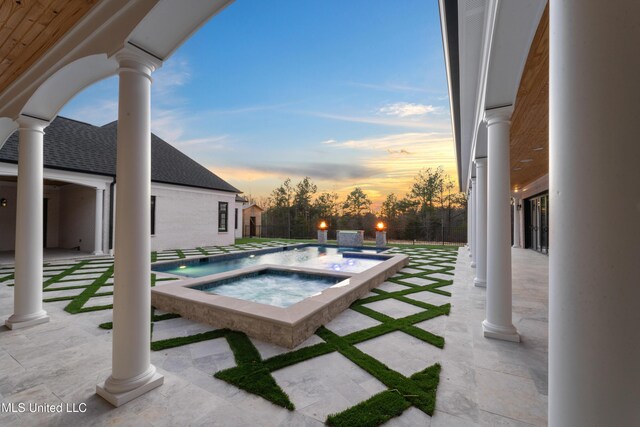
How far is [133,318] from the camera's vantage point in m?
2.44

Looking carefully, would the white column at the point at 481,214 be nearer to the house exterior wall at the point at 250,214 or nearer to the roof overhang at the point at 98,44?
the roof overhang at the point at 98,44

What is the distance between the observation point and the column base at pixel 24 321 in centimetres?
382

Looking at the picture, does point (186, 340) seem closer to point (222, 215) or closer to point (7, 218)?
point (222, 215)

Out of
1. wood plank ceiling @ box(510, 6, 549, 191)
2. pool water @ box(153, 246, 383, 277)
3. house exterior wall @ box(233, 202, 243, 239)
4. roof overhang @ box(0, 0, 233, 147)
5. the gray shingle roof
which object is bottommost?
pool water @ box(153, 246, 383, 277)

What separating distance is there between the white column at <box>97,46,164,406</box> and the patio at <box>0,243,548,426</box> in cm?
25

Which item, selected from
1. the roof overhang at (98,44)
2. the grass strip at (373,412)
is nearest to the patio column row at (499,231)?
the grass strip at (373,412)

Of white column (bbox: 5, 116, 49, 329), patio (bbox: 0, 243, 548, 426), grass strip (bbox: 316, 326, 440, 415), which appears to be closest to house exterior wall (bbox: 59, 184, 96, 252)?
patio (bbox: 0, 243, 548, 426)

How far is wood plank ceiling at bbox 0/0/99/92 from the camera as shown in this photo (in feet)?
8.13

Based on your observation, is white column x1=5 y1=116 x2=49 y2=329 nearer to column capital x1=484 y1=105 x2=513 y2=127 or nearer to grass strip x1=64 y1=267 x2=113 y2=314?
grass strip x1=64 y1=267 x2=113 y2=314

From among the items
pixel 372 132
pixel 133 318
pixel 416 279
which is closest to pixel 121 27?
pixel 133 318

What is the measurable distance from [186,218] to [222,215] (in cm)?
260

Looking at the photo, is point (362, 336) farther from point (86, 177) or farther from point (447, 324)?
point (86, 177)

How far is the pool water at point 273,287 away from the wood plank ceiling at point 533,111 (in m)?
A: 4.85

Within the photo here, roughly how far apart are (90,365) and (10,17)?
333 cm
